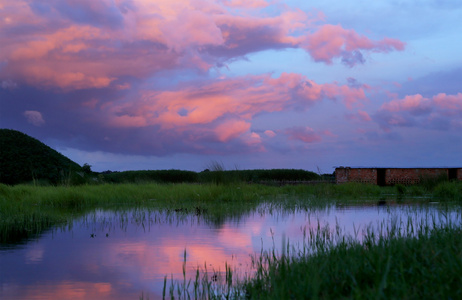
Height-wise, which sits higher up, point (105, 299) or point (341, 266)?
point (341, 266)

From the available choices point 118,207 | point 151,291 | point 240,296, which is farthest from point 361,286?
point 118,207

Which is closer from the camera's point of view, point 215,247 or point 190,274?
point 190,274

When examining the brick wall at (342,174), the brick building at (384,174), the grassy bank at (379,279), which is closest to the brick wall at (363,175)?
the brick building at (384,174)

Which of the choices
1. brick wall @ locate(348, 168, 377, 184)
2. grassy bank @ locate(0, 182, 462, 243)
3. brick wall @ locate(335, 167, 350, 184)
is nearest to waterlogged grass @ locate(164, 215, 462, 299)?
grassy bank @ locate(0, 182, 462, 243)

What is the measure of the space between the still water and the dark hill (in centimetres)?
1859

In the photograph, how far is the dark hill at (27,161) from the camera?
30125 mm

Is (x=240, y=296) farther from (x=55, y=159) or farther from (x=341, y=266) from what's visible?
(x=55, y=159)

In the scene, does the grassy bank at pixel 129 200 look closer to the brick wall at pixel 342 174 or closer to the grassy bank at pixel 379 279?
the grassy bank at pixel 379 279

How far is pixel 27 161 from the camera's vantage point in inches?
1256

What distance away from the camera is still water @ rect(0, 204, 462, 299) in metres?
6.40

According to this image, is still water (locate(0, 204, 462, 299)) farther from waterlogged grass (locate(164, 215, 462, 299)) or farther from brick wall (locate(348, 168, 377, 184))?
brick wall (locate(348, 168, 377, 184))

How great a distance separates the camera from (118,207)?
55.0ft

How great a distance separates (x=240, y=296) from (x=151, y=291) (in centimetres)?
140

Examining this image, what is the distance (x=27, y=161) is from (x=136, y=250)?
26341 millimetres
